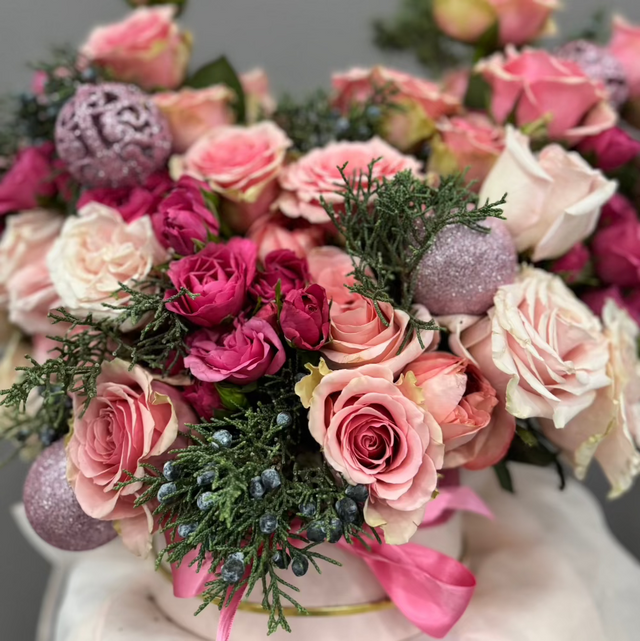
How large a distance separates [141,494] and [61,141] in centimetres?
42

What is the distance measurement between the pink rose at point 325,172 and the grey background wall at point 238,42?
58cm

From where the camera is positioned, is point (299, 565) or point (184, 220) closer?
point (299, 565)

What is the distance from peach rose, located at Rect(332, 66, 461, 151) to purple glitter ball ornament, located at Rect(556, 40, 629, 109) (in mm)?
206

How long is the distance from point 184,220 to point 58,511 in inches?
12.0

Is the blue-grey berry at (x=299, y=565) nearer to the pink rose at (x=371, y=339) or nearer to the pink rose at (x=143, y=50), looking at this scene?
the pink rose at (x=371, y=339)

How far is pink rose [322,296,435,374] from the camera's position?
55cm

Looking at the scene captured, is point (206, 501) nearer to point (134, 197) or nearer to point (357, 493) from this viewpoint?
point (357, 493)

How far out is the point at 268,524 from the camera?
0.49 metres

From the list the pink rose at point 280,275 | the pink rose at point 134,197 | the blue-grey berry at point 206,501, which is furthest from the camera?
the pink rose at point 134,197

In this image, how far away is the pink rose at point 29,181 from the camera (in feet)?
2.64

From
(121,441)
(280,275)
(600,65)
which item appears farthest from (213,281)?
(600,65)

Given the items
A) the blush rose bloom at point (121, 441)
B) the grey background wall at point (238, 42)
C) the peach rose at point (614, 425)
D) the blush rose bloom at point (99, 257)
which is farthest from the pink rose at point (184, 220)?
the grey background wall at point (238, 42)

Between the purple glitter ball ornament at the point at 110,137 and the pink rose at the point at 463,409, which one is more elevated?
the purple glitter ball ornament at the point at 110,137

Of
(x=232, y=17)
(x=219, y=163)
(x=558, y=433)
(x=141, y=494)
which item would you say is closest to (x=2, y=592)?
(x=141, y=494)
